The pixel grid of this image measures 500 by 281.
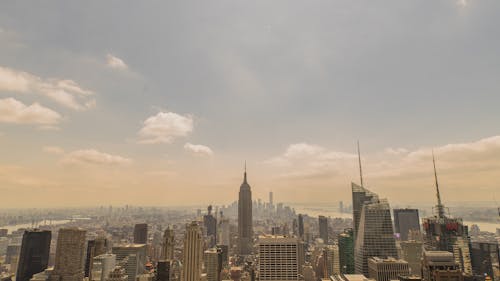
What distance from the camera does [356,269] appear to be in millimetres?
70500

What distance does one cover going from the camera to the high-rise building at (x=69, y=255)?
63.6 meters

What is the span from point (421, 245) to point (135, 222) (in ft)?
294

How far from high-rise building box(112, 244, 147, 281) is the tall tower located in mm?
58912

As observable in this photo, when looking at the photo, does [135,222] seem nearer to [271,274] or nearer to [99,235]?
[99,235]

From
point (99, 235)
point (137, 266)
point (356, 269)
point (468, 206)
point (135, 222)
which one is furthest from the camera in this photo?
point (135, 222)

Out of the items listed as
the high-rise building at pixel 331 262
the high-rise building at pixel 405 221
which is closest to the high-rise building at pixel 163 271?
the high-rise building at pixel 331 262

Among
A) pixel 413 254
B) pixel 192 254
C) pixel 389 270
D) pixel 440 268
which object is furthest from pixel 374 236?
pixel 192 254

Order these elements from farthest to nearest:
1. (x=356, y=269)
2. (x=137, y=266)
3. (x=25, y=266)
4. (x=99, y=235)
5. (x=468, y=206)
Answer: (x=99, y=235), (x=137, y=266), (x=356, y=269), (x=25, y=266), (x=468, y=206)

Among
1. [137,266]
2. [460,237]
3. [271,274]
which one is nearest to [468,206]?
[460,237]

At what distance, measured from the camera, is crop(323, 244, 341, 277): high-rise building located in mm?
82125

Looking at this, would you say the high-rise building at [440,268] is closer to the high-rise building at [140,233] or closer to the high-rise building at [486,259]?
the high-rise building at [486,259]

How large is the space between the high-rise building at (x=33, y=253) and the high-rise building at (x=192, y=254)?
108ft

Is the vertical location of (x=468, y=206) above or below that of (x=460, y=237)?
above

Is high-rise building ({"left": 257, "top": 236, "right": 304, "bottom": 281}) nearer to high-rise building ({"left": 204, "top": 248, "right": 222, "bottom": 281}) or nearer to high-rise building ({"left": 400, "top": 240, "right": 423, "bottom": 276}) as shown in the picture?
high-rise building ({"left": 204, "top": 248, "right": 222, "bottom": 281})
